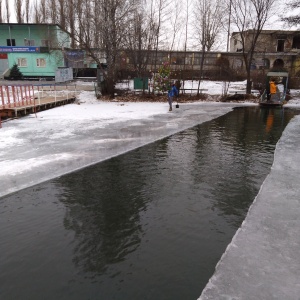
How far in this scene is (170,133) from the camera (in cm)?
1339

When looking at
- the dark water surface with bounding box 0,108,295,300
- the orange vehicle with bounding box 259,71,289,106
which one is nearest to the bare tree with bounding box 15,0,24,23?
the orange vehicle with bounding box 259,71,289,106

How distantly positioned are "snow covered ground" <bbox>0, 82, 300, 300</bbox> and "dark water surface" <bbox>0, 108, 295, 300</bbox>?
312mm

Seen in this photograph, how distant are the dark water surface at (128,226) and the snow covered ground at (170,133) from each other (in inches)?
12.3

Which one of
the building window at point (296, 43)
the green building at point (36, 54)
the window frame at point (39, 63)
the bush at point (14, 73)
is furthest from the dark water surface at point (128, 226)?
the building window at point (296, 43)

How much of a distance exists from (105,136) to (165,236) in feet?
26.0

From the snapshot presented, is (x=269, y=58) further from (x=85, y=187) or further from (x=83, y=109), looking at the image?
(x=85, y=187)

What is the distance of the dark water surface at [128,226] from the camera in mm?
4129

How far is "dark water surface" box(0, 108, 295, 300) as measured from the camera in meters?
4.13

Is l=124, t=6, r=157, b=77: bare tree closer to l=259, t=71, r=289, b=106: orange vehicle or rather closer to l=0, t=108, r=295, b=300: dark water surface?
l=259, t=71, r=289, b=106: orange vehicle

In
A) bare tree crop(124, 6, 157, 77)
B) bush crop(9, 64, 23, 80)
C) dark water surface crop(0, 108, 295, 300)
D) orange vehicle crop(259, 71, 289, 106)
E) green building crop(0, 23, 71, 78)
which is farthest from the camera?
green building crop(0, 23, 71, 78)

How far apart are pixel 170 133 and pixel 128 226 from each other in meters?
8.16

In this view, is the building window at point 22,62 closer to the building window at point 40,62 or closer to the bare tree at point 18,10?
the building window at point 40,62

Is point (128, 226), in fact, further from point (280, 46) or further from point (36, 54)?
point (280, 46)

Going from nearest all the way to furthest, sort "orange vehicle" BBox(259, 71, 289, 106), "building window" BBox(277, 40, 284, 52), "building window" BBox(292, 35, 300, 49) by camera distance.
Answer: "orange vehicle" BBox(259, 71, 289, 106) < "building window" BBox(277, 40, 284, 52) < "building window" BBox(292, 35, 300, 49)
